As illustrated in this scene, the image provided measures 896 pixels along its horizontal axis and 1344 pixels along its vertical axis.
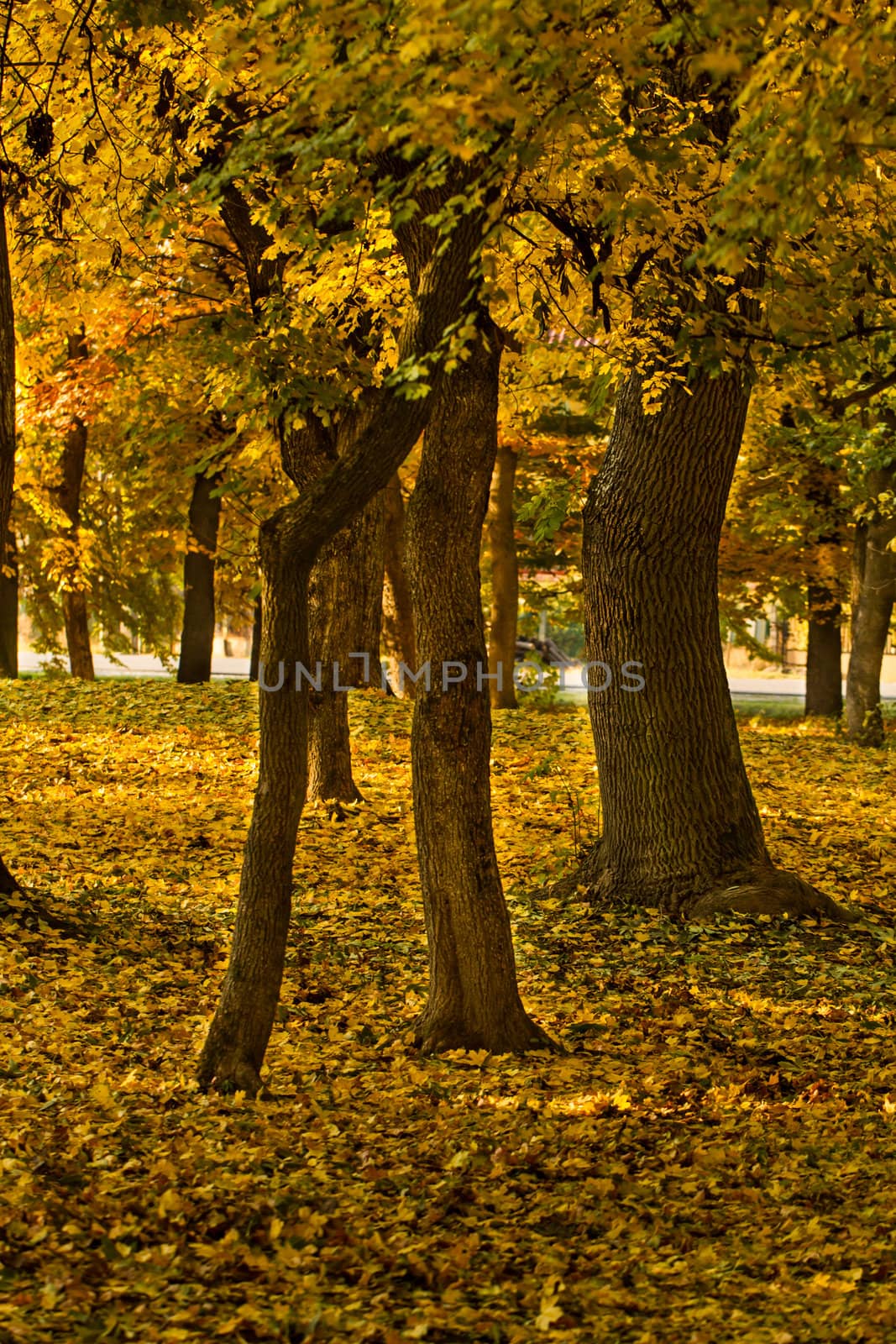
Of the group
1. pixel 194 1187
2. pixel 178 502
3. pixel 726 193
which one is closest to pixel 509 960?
Result: pixel 194 1187

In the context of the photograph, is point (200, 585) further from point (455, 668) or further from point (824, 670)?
point (455, 668)

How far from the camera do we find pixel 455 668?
611 centimetres

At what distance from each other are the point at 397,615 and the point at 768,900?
1173 centimetres

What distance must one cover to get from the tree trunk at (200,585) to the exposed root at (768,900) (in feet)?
38.7

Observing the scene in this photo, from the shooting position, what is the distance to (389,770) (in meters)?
13.4

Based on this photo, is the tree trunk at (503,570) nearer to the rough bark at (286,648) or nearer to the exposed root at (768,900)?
the exposed root at (768,900)

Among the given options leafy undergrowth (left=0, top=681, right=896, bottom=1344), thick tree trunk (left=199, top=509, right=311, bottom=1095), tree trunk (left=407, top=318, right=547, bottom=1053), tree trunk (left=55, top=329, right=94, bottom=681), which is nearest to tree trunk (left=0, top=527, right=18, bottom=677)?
tree trunk (left=55, top=329, right=94, bottom=681)

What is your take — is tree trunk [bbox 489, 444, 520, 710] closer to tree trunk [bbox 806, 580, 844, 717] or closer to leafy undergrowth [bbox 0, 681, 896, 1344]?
tree trunk [bbox 806, 580, 844, 717]

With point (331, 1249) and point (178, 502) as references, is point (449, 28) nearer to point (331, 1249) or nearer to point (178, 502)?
point (331, 1249)

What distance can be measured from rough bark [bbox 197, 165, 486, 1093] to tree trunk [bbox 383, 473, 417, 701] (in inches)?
514

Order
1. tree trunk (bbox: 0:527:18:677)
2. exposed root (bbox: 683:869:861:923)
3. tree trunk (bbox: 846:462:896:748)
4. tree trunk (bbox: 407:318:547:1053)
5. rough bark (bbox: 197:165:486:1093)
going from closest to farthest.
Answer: rough bark (bbox: 197:165:486:1093) → tree trunk (bbox: 407:318:547:1053) → exposed root (bbox: 683:869:861:923) → tree trunk (bbox: 846:462:896:748) → tree trunk (bbox: 0:527:18:677)

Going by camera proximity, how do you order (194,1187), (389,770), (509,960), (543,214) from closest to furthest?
(194,1187) < (509,960) < (543,214) < (389,770)

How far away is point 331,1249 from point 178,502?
17.8m

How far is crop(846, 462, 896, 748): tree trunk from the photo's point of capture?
17.1 m
